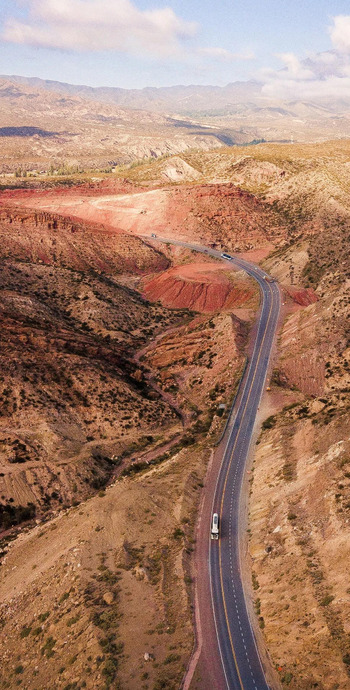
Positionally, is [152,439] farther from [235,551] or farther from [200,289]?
[200,289]

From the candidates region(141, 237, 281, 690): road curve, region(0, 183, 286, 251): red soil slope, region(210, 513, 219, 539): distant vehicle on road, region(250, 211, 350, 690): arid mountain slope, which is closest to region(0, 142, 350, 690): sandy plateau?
region(250, 211, 350, 690): arid mountain slope

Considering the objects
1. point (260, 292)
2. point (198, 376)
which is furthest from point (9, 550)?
point (260, 292)

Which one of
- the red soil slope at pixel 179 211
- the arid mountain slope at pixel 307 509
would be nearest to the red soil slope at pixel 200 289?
the red soil slope at pixel 179 211

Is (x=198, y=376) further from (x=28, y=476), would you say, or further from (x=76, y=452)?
(x=28, y=476)

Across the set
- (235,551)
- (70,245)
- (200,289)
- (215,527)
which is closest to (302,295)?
(200,289)

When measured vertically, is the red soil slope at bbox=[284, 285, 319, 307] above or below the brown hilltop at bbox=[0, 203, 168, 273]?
below

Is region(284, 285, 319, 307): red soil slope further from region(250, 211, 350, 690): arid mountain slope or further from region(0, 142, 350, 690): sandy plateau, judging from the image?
region(250, 211, 350, 690): arid mountain slope
